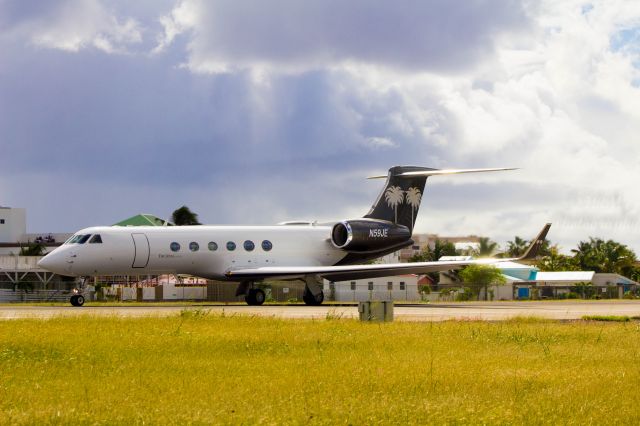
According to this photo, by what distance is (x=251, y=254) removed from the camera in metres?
45.6

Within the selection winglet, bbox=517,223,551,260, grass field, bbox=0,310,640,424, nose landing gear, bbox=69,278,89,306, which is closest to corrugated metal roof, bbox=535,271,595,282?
winglet, bbox=517,223,551,260

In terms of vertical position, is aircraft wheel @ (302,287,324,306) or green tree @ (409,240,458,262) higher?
green tree @ (409,240,458,262)

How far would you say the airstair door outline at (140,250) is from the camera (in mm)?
42094

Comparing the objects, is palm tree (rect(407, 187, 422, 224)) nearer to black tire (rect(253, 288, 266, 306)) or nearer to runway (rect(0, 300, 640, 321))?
black tire (rect(253, 288, 266, 306))

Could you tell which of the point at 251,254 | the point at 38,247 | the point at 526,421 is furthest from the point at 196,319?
the point at 38,247

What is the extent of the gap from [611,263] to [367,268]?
74384mm

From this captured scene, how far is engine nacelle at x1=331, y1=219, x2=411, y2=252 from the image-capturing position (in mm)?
47531

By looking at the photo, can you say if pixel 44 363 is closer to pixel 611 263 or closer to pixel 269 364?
pixel 269 364

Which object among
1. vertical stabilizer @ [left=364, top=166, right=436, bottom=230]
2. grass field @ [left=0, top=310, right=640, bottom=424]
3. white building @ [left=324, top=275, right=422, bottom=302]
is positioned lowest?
white building @ [left=324, top=275, right=422, bottom=302]

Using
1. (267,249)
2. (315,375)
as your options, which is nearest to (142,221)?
(267,249)

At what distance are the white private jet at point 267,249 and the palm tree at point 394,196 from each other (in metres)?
0.05

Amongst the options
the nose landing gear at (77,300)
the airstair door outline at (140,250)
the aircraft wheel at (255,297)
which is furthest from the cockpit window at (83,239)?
the aircraft wheel at (255,297)

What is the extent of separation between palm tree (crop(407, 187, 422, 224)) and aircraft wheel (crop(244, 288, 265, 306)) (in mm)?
10637

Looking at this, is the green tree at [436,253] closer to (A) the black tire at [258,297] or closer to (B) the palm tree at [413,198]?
(B) the palm tree at [413,198]
